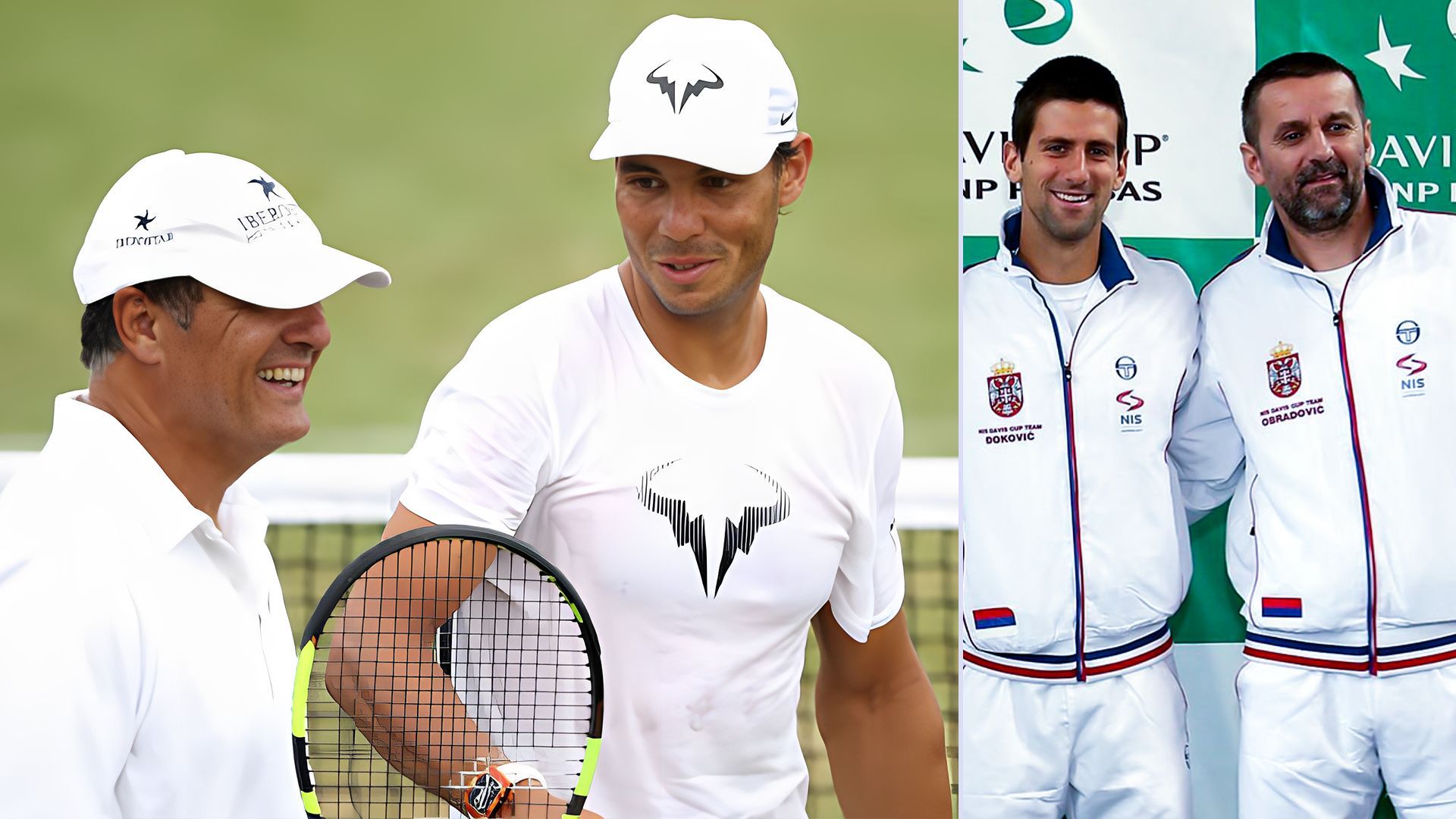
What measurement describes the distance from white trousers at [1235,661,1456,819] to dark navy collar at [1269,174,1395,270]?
65 centimetres

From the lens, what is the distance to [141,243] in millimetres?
1569

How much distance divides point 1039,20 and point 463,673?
1.33 m

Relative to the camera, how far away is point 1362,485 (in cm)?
239

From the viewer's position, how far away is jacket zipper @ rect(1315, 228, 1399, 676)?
238cm

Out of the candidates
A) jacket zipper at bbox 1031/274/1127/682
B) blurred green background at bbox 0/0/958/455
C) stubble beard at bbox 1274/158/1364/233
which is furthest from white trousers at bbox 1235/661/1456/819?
blurred green background at bbox 0/0/958/455

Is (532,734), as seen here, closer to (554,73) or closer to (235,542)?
(235,542)

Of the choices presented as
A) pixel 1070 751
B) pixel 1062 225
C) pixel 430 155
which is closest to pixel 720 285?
pixel 1062 225

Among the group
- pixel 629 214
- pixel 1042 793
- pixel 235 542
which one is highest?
pixel 629 214

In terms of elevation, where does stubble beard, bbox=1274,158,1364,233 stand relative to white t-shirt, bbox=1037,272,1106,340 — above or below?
above

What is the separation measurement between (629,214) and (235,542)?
0.64 meters

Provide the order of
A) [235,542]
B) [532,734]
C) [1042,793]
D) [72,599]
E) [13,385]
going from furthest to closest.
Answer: [13,385] → [1042,793] → [532,734] → [235,542] → [72,599]

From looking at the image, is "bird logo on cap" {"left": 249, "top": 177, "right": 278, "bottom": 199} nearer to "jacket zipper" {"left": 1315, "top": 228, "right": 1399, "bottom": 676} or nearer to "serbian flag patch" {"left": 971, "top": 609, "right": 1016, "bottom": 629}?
"serbian flag patch" {"left": 971, "top": 609, "right": 1016, "bottom": 629}

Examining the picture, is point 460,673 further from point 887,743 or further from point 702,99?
point 702,99

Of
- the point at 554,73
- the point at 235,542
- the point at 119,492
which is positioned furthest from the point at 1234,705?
the point at 554,73
